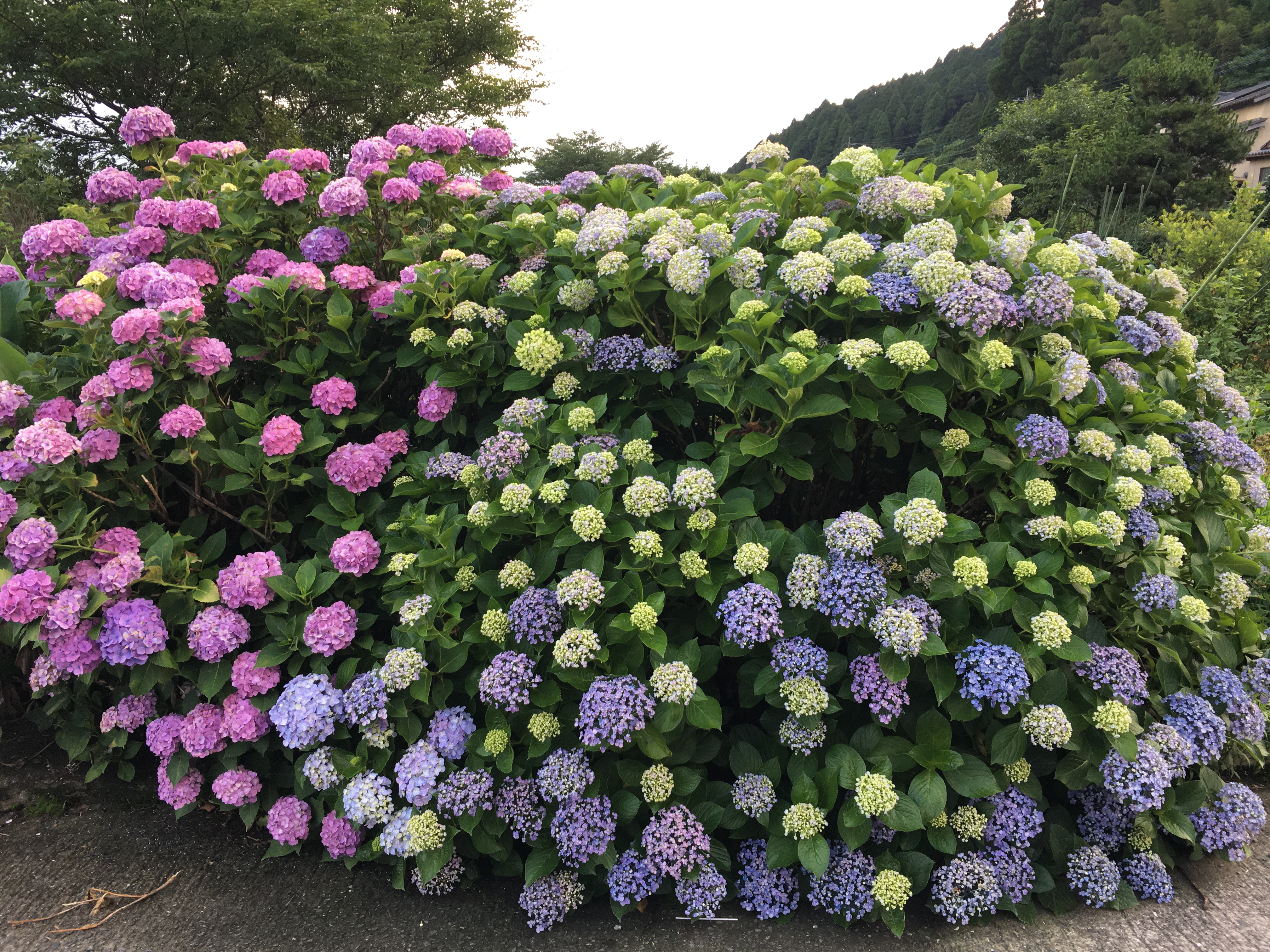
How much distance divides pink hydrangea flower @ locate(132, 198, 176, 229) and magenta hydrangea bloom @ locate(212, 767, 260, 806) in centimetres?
228

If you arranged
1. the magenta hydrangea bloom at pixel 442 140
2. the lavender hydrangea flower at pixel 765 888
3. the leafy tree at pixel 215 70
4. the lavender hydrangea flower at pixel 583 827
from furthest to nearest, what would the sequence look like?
the leafy tree at pixel 215 70 → the magenta hydrangea bloom at pixel 442 140 → the lavender hydrangea flower at pixel 765 888 → the lavender hydrangea flower at pixel 583 827

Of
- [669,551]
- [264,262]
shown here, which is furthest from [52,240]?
[669,551]

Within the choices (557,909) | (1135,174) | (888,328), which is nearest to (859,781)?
(557,909)

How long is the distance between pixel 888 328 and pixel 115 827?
328 centimetres

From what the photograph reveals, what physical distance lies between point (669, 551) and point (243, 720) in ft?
5.16

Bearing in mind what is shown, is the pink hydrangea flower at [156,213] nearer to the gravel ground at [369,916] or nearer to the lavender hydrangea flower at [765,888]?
the gravel ground at [369,916]

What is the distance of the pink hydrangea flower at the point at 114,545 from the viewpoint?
8.22ft

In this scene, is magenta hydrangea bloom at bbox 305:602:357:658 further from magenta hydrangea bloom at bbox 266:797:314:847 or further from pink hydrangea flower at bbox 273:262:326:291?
pink hydrangea flower at bbox 273:262:326:291

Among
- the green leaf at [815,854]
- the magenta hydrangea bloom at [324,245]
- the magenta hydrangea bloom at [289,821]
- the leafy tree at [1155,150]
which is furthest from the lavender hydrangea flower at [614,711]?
the leafy tree at [1155,150]

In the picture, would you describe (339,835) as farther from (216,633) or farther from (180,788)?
(216,633)

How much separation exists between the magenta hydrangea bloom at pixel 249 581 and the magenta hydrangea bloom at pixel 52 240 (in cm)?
177

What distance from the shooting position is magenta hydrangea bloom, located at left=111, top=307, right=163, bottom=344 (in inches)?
97.9

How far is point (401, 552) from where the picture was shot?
2469mm

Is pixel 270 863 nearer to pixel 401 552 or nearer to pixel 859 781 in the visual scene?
pixel 401 552
